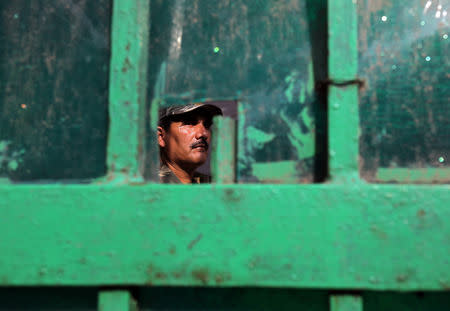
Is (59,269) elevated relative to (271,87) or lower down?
lower down

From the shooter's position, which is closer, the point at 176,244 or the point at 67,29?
the point at 176,244

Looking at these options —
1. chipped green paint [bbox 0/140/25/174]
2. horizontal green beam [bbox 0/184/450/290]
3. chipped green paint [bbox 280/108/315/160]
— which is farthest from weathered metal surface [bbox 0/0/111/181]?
chipped green paint [bbox 280/108/315/160]

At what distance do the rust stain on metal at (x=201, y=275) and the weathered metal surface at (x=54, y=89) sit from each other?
32 cm

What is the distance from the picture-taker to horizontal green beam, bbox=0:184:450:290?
583mm

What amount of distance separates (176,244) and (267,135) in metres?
0.31

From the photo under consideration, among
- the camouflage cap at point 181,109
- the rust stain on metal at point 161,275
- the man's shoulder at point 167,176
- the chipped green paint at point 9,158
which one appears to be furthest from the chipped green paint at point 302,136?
the camouflage cap at point 181,109

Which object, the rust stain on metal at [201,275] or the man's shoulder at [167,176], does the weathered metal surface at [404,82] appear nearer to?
the rust stain on metal at [201,275]

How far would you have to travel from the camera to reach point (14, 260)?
631mm

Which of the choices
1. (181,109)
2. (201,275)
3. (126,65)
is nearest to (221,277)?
(201,275)

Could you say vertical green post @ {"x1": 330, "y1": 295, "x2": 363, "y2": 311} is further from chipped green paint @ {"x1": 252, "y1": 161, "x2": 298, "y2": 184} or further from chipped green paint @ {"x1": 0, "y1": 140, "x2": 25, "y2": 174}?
chipped green paint @ {"x1": 0, "y1": 140, "x2": 25, "y2": 174}

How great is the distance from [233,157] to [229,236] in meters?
0.19

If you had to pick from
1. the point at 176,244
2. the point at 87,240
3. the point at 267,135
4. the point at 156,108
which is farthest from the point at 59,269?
the point at 267,135

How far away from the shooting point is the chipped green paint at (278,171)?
0.69 m

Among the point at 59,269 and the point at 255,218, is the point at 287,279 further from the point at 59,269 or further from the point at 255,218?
the point at 59,269
